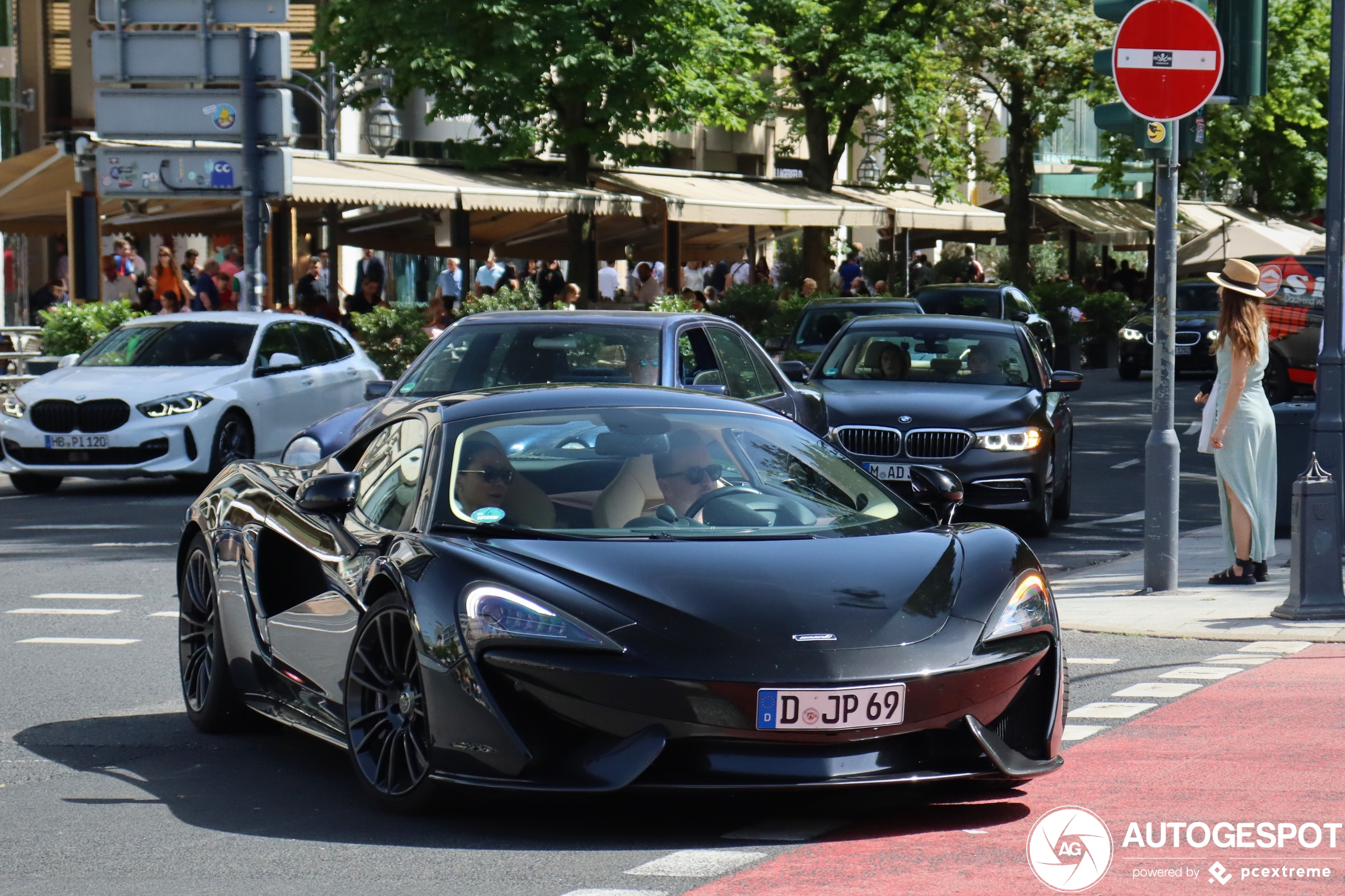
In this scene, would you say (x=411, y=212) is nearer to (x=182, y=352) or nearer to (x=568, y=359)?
(x=182, y=352)

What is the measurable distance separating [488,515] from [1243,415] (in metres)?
5.89

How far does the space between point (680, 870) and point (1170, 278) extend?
20.9 ft

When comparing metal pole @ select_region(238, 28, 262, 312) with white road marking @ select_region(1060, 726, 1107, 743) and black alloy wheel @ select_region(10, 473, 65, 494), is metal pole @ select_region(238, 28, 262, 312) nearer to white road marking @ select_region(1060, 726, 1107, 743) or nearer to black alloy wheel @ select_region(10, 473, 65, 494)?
black alloy wheel @ select_region(10, 473, 65, 494)

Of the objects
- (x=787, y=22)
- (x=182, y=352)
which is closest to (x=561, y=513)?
(x=182, y=352)

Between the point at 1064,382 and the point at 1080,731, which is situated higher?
the point at 1064,382

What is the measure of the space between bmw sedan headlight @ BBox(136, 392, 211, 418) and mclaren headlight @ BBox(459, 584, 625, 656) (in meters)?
12.0

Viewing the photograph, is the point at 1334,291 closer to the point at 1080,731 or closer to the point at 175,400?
the point at 1080,731

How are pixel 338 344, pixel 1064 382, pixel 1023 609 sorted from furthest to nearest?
pixel 338 344
pixel 1064 382
pixel 1023 609

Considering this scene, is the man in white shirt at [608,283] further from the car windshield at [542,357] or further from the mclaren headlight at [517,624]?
the mclaren headlight at [517,624]

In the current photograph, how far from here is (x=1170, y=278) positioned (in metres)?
10.9

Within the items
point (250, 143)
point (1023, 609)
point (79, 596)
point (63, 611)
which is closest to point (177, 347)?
point (250, 143)

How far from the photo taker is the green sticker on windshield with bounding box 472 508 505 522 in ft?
20.6

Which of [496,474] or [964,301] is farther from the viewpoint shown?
[964,301]

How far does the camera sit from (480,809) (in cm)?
611
